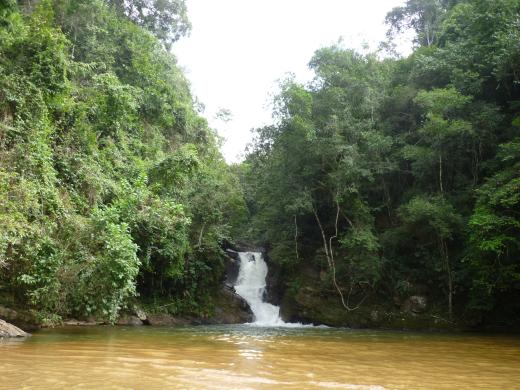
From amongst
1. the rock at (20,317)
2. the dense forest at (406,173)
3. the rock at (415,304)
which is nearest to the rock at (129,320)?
the rock at (20,317)

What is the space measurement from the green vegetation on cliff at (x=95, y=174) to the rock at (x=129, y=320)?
1.58 metres

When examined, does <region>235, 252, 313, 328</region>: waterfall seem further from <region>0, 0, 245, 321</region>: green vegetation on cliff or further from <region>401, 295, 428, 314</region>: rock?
<region>401, 295, 428, 314</region>: rock

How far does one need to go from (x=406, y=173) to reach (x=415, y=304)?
729cm

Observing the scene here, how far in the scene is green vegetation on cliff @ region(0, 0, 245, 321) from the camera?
11.2m

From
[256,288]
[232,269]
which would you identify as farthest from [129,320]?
[232,269]

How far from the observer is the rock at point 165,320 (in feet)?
64.2

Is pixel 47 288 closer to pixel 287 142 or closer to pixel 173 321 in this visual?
pixel 173 321

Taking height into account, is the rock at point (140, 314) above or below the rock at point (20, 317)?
below

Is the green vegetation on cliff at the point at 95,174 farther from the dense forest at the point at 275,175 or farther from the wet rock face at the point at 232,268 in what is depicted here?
the wet rock face at the point at 232,268

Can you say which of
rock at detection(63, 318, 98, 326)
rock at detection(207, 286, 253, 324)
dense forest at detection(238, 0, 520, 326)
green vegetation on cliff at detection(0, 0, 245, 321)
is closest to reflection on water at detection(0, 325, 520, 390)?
green vegetation on cliff at detection(0, 0, 245, 321)

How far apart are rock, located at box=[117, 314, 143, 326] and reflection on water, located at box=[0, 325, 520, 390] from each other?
7.79m

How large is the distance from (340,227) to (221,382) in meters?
20.1

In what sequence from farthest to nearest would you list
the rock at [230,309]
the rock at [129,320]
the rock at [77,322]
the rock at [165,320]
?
the rock at [230,309] → the rock at [165,320] → the rock at [129,320] → the rock at [77,322]

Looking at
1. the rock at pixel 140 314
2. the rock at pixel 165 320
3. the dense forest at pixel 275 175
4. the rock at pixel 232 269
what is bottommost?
the rock at pixel 165 320
